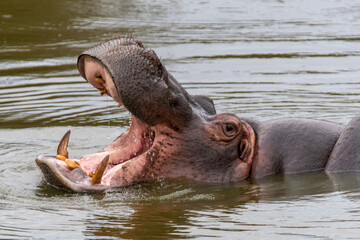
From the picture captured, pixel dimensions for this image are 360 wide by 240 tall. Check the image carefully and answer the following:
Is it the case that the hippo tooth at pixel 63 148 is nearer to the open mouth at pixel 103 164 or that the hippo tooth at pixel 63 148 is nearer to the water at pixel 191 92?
the open mouth at pixel 103 164

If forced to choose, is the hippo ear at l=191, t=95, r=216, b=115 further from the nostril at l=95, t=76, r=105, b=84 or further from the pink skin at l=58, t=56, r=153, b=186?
the nostril at l=95, t=76, r=105, b=84

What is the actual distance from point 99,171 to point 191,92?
13.3 ft

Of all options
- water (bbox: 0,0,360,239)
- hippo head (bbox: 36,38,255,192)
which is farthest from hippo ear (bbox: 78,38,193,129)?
water (bbox: 0,0,360,239)

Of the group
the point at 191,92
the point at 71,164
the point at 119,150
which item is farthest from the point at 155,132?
the point at 191,92

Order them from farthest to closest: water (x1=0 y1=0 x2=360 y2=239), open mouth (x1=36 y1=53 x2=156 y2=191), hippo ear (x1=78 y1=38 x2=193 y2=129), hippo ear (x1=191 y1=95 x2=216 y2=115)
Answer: hippo ear (x1=191 y1=95 x2=216 y2=115)
open mouth (x1=36 y1=53 x2=156 y2=191)
hippo ear (x1=78 y1=38 x2=193 y2=129)
water (x1=0 y1=0 x2=360 y2=239)

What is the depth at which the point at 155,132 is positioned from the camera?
645 centimetres

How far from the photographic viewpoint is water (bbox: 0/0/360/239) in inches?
221

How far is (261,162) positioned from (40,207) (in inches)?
60.4

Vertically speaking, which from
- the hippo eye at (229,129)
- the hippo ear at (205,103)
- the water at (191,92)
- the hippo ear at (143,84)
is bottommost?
the water at (191,92)

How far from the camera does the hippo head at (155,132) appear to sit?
6250mm

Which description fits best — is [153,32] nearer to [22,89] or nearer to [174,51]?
[174,51]

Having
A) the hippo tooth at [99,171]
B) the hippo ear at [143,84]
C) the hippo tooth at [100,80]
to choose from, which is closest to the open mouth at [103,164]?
the hippo tooth at [99,171]

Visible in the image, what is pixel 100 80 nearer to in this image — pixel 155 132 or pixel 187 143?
pixel 155 132

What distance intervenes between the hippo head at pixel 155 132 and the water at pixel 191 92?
116 mm
